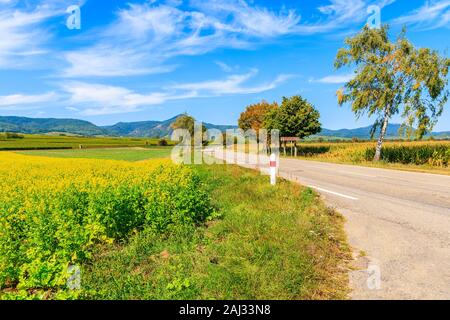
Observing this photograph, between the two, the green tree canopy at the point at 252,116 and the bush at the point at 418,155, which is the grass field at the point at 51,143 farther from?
the bush at the point at 418,155

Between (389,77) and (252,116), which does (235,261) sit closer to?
(389,77)

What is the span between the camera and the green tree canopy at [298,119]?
38.2 meters

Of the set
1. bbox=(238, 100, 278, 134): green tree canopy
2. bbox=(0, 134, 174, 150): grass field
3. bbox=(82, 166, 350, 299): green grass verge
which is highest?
bbox=(238, 100, 278, 134): green tree canopy

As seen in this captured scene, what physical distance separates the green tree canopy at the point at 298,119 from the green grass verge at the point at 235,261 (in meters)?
31.9

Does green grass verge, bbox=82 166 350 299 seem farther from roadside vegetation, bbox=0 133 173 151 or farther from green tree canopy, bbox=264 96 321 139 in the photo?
roadside vegetation, bbox=0 133 173 151

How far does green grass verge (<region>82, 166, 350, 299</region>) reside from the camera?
391 centimetres

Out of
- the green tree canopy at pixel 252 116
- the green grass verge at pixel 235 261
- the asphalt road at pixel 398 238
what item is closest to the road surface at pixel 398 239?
the asphalt road at pixel 398 238

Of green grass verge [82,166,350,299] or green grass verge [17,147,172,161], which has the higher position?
green grass verge [17,147,172,161]

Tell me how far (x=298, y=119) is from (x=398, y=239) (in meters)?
33.8

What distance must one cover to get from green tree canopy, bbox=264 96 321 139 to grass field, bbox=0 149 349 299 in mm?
31168

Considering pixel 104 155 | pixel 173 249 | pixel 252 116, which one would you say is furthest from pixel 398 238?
pixel 252 116

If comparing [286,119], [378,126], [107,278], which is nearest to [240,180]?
[107,278]

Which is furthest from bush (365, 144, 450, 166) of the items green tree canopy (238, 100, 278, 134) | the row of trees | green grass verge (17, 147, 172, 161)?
green tree canopy (238, 100, 278, 134)

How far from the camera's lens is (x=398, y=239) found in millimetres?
5660
